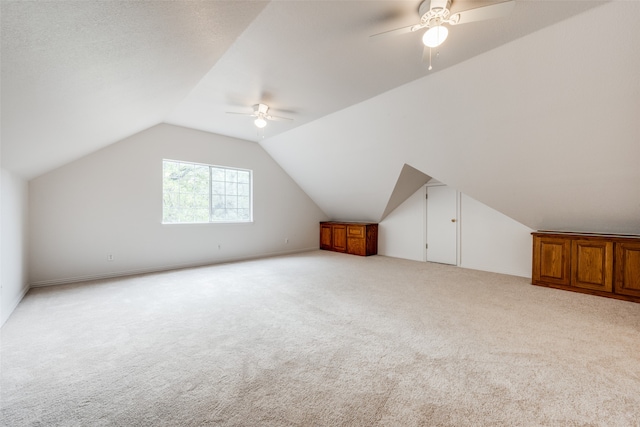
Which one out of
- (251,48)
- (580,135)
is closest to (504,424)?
(580,135)

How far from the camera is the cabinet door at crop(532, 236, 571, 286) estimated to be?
12.3ft

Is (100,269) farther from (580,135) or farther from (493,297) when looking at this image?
(580,135)

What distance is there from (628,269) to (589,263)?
0.34 meters

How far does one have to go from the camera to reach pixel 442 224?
18.3 feet

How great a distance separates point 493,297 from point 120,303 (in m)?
4.71

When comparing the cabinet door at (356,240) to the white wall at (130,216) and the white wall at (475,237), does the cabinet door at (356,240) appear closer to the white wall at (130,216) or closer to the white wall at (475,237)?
the white wall at (475,237)

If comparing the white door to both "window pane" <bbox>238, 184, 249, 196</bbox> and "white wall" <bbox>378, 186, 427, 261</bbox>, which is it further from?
"window pane" <bbox>238, 184, 249, 196</bbox>

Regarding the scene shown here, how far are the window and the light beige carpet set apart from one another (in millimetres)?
1915

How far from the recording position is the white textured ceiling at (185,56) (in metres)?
1.30

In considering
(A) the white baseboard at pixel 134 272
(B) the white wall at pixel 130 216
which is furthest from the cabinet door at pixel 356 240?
(B) the white wall at pixel 130 216

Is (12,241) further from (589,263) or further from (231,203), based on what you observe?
(589,263)

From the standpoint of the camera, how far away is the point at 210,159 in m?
5.42

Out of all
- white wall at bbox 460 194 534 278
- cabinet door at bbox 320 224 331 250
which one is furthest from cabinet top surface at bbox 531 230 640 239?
cabinet door at bbox 320 224 331 250

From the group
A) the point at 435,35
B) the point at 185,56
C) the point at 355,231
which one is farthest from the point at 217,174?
the point at 435,35
